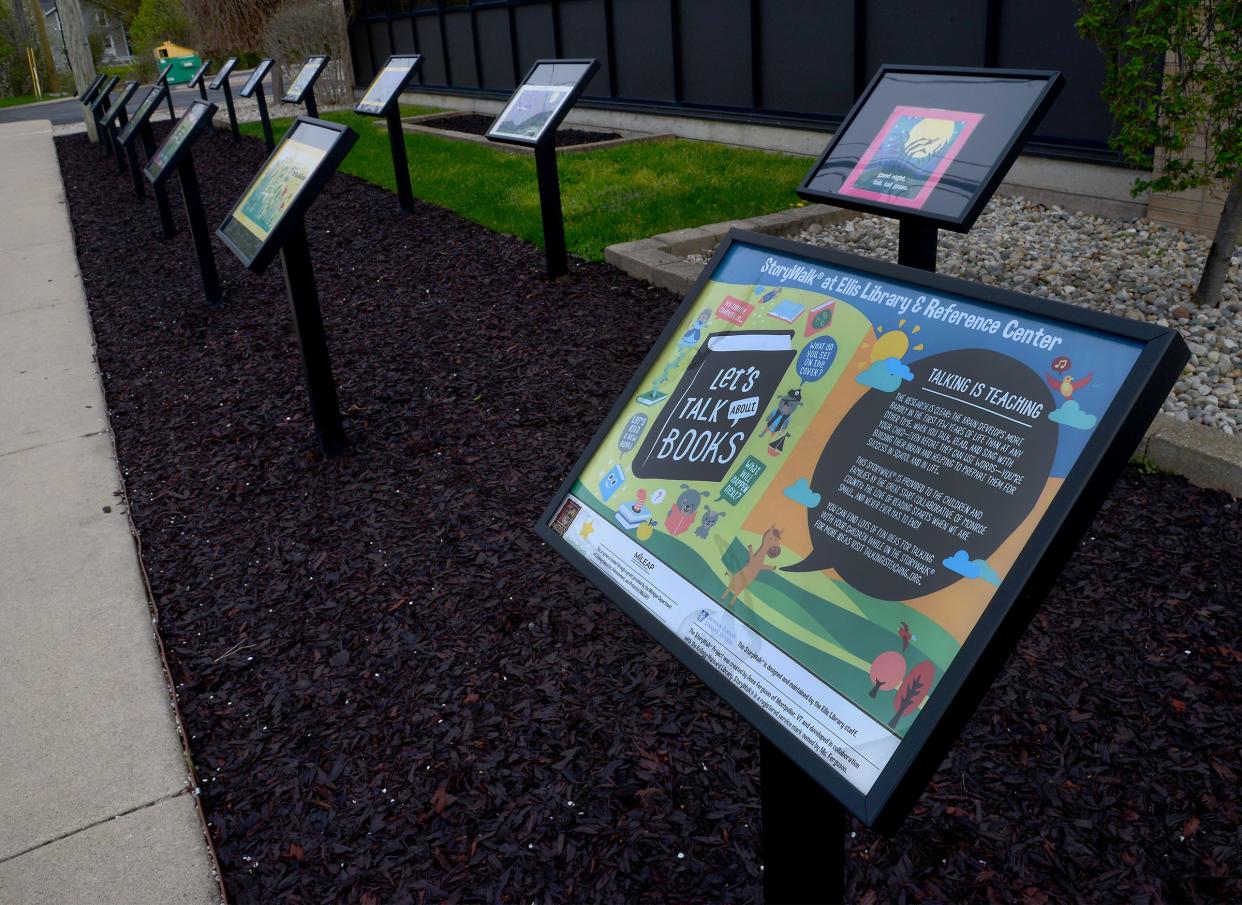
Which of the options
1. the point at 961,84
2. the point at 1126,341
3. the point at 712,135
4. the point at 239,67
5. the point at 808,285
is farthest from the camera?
the point at 239,67

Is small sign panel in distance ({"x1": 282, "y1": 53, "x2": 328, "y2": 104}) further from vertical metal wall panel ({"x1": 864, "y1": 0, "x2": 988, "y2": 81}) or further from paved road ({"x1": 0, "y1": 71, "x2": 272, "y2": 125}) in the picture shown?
paved road ({"x1": 0, "y1": 71, "x2": 272, "y2": 125})

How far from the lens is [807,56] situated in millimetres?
10891

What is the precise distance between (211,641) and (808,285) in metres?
2.68

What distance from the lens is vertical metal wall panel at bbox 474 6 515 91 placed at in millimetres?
16748

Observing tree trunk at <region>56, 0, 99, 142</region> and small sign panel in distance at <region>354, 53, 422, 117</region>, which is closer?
small sign panel in distance at <region>354, 53, 422, 117</region>

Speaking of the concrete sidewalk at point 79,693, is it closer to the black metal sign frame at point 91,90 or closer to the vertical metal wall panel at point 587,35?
the vertical metal wall panel at point 587,35

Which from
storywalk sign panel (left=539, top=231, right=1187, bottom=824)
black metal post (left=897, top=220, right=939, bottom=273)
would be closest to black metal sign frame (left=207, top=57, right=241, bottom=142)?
black metal post (left=897, top=220, right=939, bottom=273)

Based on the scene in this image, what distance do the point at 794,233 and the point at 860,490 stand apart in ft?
21.2

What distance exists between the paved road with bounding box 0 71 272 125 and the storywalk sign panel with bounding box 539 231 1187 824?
25615 millimetres

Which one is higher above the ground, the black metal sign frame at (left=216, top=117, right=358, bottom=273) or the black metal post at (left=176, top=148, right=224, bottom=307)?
the black metal sign frame at (left=216, top=117, right=358, bottom=273)

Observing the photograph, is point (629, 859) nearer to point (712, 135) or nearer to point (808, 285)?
point (808, 285)

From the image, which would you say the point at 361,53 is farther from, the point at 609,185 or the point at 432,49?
the point at 609,185

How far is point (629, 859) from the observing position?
8.73 ft

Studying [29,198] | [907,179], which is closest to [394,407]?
[907,179]
